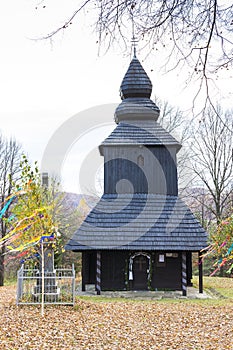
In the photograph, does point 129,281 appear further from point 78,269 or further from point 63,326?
point 78,269

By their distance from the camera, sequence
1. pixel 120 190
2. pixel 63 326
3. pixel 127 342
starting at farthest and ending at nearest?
pixel 120 190
pixel 63 326
pixel 127 342

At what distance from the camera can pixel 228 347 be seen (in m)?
9.34

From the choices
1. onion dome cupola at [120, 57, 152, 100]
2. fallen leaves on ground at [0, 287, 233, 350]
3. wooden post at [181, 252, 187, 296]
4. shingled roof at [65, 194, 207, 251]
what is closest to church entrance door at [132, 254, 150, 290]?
shingled roof at [65, 194, 207, 251]

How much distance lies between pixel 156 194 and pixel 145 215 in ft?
5.87

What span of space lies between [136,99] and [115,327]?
14.1 meters

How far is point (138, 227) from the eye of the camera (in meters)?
19.7

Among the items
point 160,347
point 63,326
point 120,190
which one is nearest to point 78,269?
point 120,190

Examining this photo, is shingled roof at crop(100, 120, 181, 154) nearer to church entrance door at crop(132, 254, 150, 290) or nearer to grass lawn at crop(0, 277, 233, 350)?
church entrance door at crop(132, 254, 150, 290)

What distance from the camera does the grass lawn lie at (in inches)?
380

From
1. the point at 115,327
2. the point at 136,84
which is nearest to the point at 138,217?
the point at 136,84

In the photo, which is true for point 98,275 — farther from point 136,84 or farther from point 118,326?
point 136,84

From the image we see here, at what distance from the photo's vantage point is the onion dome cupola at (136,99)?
886 inches

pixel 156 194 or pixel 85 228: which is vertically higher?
pixel 156 194

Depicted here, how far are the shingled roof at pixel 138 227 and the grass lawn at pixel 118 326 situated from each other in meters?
3.40
